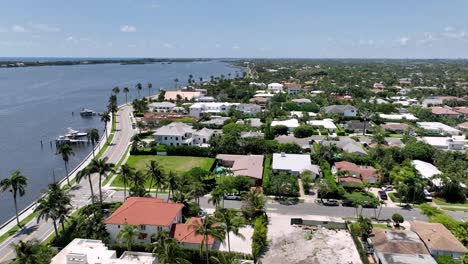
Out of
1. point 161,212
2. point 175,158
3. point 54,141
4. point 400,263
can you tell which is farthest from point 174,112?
point 400,263

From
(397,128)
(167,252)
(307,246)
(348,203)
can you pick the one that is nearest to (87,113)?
(397,128)

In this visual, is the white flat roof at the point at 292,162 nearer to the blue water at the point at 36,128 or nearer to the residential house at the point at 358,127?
the residential house at the point at 358,127

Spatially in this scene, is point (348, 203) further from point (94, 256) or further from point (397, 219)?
point (94, 256)

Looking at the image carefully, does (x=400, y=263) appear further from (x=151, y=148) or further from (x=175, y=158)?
(x=151, y=148)

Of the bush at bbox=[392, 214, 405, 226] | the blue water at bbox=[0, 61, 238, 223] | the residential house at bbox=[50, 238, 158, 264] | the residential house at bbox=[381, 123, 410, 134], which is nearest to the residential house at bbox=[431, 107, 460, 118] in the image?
the residential house at bbox=[381, 123, 410, 134]

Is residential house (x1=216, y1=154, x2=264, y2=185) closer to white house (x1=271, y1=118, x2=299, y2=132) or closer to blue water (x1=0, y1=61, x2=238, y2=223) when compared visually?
white house (x1=271, y1=118, x2=299, y2=132)

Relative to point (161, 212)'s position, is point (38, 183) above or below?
below

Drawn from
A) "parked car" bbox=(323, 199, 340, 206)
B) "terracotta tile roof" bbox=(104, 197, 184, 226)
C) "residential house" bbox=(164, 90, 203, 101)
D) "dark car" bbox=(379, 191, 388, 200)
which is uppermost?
"residential house" bbox=(164, 90, 203, 101)
